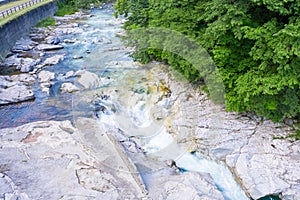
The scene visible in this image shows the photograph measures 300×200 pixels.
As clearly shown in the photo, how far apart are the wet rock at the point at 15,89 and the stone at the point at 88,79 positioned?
7.65ft

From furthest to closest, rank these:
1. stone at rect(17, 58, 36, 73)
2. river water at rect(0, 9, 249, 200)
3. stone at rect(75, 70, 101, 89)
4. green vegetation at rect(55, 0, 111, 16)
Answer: green vegetation at rect(55, 0, 111, 16) < stone at rect(17, 58, 36, 73) < stone at rect(75, 70, 101, 89) < river water at rect(0, 9, 249, 200)

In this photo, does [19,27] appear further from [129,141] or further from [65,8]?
[129,141]

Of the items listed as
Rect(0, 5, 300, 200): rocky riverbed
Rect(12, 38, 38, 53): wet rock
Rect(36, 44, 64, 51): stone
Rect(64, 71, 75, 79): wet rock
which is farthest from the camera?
Rect(36, 44, 64, 51): stone

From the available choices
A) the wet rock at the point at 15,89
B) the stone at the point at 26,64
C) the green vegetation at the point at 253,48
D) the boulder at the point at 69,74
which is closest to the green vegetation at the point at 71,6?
the stone at the point at 26,64

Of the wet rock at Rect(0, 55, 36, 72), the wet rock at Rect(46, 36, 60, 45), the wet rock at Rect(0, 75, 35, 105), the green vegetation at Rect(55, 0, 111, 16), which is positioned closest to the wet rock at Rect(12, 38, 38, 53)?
the wet rock at Rect(46, 36, 60, 45)

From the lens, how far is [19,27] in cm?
2009

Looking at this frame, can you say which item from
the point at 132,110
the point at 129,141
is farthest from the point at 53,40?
the point at 129,141

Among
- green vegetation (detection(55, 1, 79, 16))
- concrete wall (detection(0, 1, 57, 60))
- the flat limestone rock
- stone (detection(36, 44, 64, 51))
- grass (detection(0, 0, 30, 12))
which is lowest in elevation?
the flat limestone rock

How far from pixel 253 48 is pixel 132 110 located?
16.9 ft

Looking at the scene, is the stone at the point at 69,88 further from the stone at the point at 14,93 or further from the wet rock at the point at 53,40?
the wet rock at the point at 53,40

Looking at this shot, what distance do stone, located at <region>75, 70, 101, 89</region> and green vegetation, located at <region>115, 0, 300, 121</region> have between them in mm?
4824

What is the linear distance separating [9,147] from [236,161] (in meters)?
6.64

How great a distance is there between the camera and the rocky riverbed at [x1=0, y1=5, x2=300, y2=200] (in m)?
7.07

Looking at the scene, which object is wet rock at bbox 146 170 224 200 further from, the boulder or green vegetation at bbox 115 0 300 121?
the boulder
